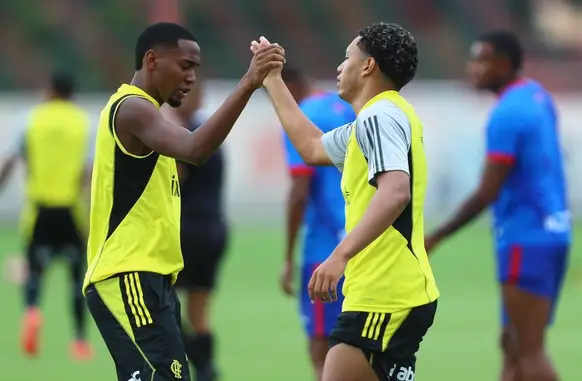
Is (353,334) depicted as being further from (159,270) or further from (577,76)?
(577,76)

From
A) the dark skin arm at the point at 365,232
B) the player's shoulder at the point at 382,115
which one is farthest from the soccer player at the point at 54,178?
the dark skin arm at the point at 365,232

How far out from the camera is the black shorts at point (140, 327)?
6059mm

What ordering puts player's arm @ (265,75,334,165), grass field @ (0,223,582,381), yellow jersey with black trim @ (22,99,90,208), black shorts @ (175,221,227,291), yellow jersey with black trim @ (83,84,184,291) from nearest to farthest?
1. yellow jersey with black trim @ (83,84,184,291)
2. player's arm @ (265,75,334,165)
3. black shorts @ (175,221,227,291)
4. grass field @ (0,223,582,381)
5. yellow jersey with black trim @ (22,99,90,208)

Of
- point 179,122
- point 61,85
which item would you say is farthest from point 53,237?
point 179,122

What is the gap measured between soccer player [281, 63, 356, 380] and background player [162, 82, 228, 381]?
66.6 inches

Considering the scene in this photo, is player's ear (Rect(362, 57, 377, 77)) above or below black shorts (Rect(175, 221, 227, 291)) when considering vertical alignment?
above

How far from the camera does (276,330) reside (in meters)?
14.0

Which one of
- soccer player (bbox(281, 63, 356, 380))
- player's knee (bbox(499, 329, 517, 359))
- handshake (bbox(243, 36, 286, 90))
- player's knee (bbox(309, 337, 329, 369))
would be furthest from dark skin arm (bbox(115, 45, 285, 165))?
player's knee (bbox(499, 329, 517, 359))

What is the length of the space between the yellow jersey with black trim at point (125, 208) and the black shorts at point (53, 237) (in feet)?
23.9

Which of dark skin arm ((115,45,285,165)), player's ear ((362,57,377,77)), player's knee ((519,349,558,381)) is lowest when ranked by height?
player's knee ((519,349,558,381))

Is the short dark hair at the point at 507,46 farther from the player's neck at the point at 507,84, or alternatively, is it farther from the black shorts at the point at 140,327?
the black shorts at the point at 140,327

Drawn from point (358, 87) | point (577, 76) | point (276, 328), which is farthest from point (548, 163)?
A: point (577, 76)

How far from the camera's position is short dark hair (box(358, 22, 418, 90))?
6.02 meters

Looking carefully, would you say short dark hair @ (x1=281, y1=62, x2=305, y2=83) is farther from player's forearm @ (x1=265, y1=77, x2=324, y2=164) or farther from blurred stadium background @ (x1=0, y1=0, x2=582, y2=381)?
player's forearm @ (x1=265, y1=77, x2=324, y2=164)
